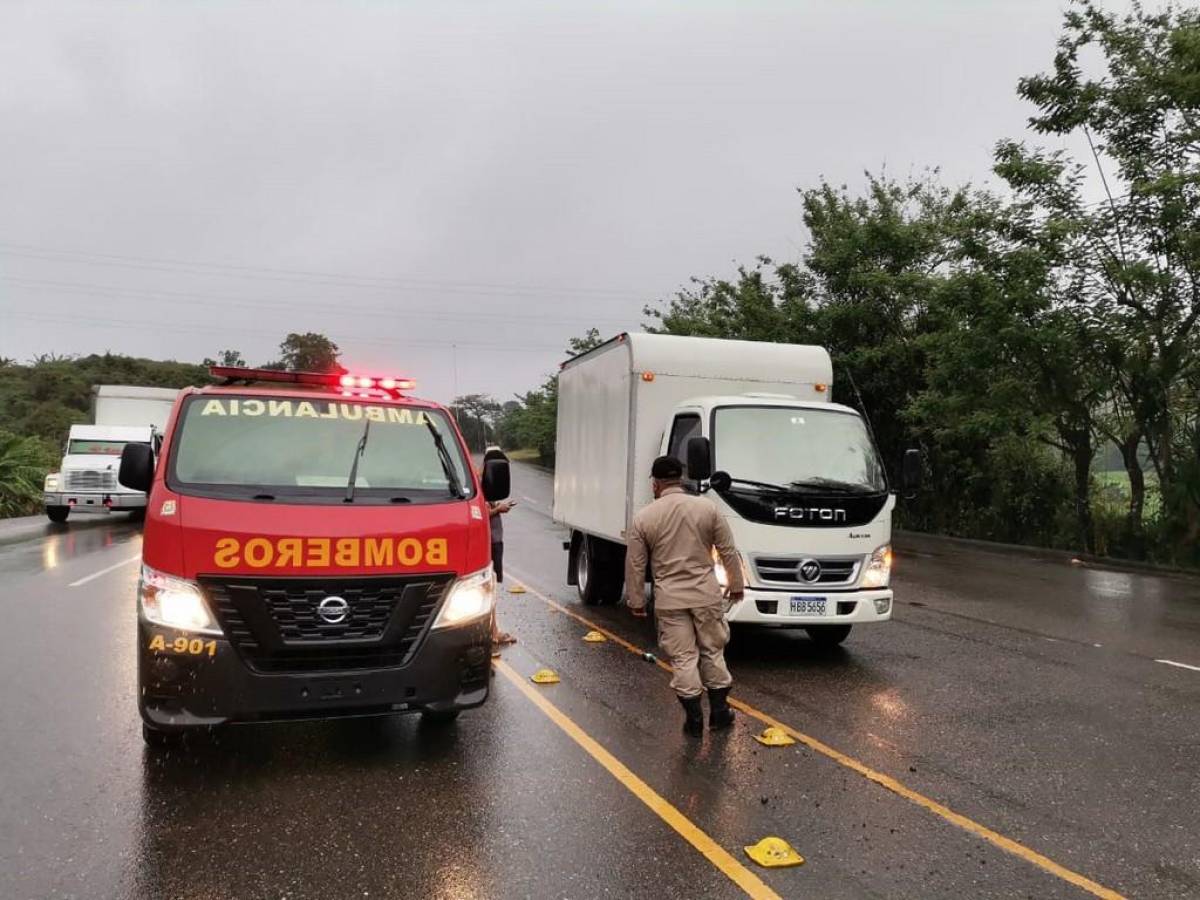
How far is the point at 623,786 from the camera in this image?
180 inches

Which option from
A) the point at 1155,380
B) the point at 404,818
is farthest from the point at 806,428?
the point at 1155,380

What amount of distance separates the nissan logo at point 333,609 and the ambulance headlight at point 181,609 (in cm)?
49

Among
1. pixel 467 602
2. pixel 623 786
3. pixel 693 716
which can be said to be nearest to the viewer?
pixel 623 786

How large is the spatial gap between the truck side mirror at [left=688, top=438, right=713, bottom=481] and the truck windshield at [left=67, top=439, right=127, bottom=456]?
58.4ft

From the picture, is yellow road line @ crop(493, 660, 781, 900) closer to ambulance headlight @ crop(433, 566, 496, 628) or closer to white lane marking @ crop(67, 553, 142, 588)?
ambulance headlight @ crop(433, 566, 496, 628)

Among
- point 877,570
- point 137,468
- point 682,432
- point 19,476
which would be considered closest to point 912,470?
point 877,570

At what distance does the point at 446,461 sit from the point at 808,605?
3373 mm

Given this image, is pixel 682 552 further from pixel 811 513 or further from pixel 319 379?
pixel 319 379

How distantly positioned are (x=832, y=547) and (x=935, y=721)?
174 centimetres

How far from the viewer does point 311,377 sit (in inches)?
238

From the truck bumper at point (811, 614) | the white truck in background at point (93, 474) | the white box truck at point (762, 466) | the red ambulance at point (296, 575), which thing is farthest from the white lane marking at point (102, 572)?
the truck bumper at point (811, 614)

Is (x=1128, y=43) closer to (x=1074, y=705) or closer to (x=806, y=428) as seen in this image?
(x=806, y=428)

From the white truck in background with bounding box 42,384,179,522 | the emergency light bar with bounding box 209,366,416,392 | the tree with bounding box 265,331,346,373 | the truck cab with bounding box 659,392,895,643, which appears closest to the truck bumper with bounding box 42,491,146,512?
the white truck in background with bounding box 42,384,179,522

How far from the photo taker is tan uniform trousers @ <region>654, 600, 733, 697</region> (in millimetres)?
5434
